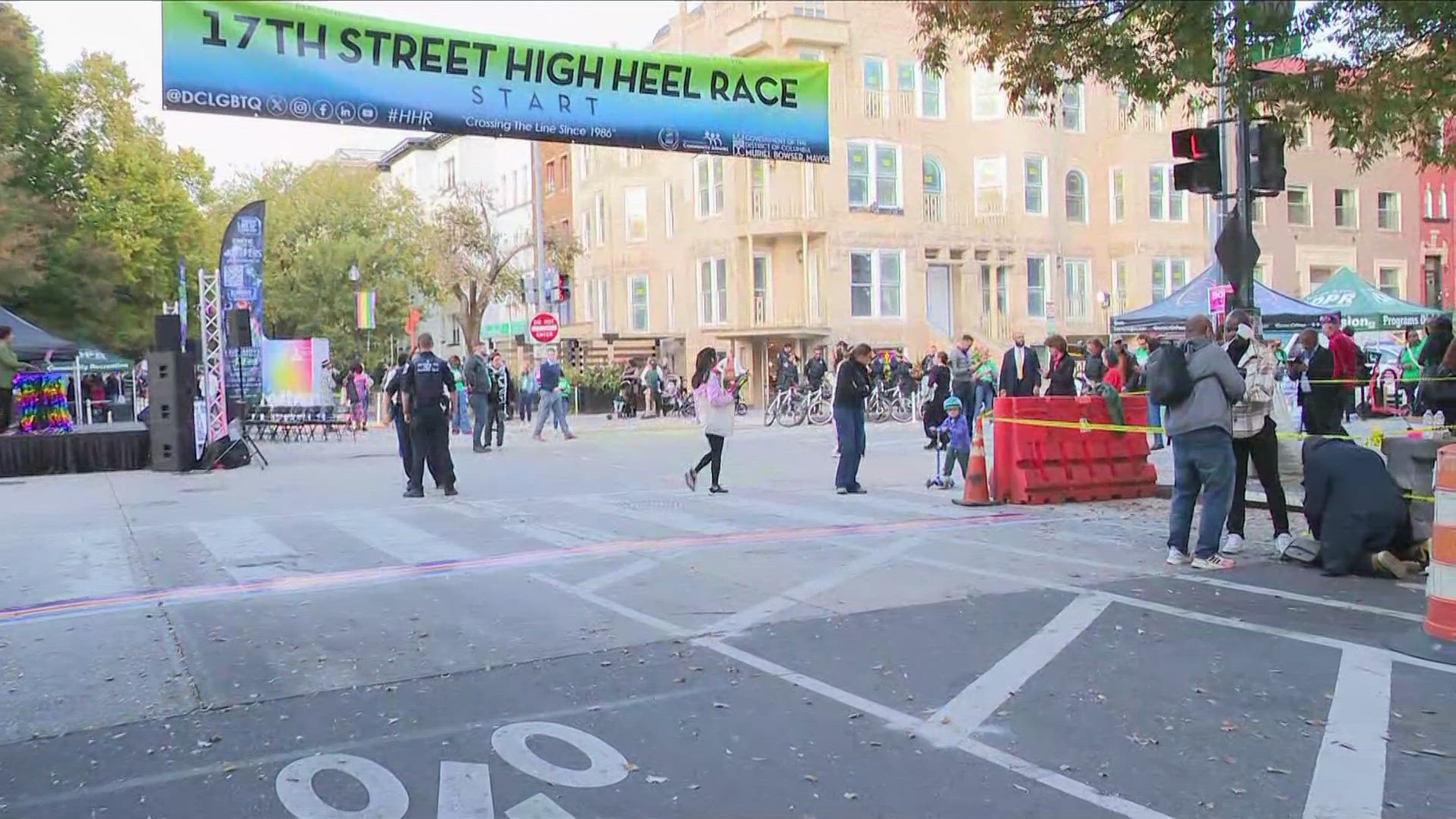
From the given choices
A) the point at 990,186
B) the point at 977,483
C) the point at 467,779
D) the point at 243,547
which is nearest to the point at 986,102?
the point at 990,186

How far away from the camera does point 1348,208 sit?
141ft

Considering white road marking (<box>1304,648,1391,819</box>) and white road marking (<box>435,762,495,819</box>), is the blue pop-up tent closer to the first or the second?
white road marking (<box>1304,648,1391,819</box>)

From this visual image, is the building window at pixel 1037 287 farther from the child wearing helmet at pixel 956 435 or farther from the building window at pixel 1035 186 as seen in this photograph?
the child wearing helmet at pixel 956 435

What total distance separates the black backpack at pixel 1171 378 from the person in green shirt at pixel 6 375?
50.8 feet

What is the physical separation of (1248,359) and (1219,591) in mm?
2209

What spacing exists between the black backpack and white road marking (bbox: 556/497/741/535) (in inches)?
152

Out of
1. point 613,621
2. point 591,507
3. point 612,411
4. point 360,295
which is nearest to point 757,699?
point 613,621

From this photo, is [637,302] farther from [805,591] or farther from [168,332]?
[805,591]

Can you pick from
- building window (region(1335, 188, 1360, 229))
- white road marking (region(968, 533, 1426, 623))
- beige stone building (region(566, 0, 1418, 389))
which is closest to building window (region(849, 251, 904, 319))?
beige stone building (region(566, 0, 1418, 389))

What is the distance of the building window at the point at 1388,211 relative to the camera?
43.6 meters

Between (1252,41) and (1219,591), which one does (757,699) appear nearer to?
(1219,591)

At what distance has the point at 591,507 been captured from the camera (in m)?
12.2

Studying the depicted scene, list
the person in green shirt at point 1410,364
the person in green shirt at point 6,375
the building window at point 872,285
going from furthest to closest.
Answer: the building window at point 872,285
the person in green shirt at point 1410,364
the person in green shirt at point 6,375

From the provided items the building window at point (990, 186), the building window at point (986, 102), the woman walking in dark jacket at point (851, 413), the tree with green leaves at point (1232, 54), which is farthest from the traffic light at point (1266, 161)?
the building window at point (986, 102)
